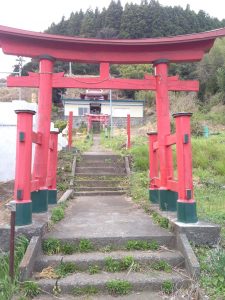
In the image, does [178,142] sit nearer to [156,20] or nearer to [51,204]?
[51,204]

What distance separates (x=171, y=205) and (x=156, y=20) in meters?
49.7

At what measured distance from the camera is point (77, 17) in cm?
6094

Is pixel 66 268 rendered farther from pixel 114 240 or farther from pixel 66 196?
pixel 66 196

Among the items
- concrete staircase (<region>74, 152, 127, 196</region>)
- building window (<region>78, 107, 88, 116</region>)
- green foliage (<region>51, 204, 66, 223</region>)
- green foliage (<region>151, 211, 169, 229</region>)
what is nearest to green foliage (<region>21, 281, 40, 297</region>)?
green foliage (<region>51, 204, 66, 223</region>)

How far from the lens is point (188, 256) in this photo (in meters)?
3.95

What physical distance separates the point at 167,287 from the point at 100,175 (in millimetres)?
6412

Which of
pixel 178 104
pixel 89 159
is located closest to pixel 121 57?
pixel 89 159

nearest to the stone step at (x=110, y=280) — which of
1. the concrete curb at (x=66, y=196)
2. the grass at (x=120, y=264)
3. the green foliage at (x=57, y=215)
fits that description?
the grass at (x=120, y=264)

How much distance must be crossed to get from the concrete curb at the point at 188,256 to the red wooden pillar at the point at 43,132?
7.99 ft

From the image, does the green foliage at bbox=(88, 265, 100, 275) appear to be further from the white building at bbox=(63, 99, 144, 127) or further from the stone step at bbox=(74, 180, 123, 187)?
the white building at bbox=(63, 99, 144, 127)

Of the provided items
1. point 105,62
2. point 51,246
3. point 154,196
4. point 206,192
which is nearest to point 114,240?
point 51,246

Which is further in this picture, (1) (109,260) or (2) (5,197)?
(2) (5,197)

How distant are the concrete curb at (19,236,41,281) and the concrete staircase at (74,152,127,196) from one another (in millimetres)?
4254

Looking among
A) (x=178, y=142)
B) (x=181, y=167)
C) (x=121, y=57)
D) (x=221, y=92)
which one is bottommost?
(x=181, y=167)
